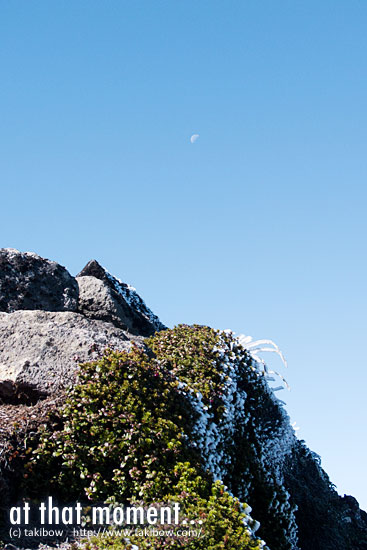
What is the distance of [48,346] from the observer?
360 inches

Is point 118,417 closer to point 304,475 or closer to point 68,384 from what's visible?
point 68,384

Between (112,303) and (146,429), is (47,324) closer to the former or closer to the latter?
(146,429)

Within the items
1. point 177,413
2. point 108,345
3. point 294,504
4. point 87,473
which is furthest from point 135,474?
point 294,504

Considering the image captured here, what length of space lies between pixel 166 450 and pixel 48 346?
8.34ft

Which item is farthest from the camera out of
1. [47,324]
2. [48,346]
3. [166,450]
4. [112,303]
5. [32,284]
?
[112,303]

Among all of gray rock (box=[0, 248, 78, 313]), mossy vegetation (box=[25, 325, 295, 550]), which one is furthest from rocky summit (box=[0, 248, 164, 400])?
mossy vegetation (box=[25, 325, 295, 550])

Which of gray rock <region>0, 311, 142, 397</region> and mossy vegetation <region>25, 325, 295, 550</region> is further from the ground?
gray rock <region>0, 311, 142, 397</region>

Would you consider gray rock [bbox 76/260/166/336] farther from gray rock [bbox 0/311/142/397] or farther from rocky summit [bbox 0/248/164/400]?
gray rock [bbox 0/311/142/397]

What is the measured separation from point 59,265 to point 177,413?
543 centimetres

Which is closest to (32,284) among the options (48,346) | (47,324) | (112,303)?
(112,303)

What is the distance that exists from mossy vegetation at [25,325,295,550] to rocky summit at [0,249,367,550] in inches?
0.7

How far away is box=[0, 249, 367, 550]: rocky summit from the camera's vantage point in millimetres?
7332

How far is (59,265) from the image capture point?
13.2 meters

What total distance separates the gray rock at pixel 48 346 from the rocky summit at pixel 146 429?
0.02 m
